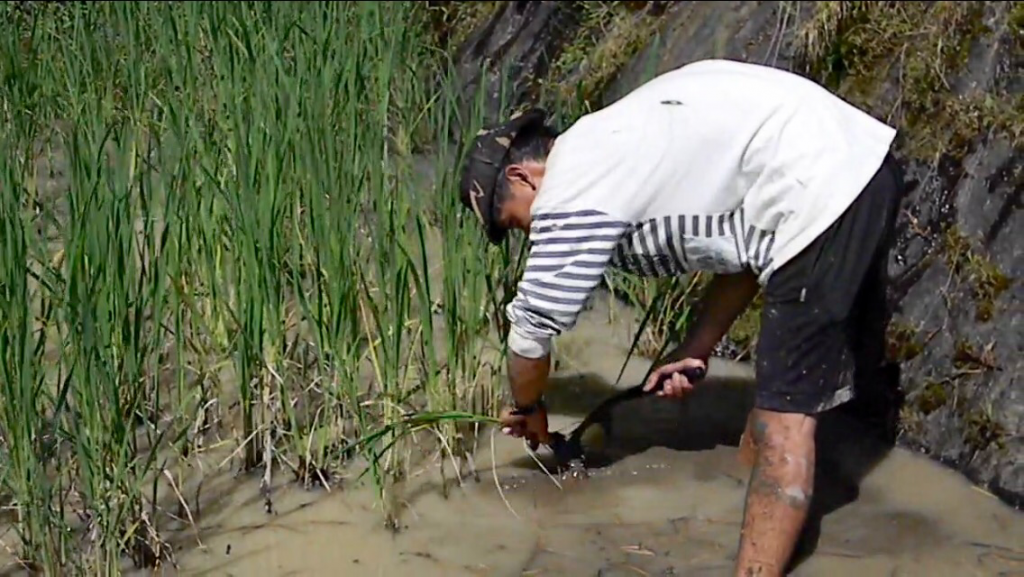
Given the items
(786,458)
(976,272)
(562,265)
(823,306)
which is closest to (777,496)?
(786,458)

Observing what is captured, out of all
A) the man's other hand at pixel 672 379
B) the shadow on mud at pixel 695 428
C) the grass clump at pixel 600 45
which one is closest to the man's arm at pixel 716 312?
the man's other hand at pixel 672 379

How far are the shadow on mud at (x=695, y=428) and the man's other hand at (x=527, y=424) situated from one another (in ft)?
0.78

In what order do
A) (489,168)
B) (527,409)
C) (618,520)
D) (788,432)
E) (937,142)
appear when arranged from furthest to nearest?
(937,142), (618,520), (527,409), (788,432), (489,168)

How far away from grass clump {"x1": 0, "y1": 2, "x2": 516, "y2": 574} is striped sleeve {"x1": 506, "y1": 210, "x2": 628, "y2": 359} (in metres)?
0.42

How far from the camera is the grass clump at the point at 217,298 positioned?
2.57 meters

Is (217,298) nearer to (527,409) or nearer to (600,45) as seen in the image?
(527,409)

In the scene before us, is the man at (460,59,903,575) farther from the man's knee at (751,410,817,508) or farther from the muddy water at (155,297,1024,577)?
the muddy water at (155,297,1024,577)

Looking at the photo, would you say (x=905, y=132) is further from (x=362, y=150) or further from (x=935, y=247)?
(x=362, y=150)

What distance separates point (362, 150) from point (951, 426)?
1.56m

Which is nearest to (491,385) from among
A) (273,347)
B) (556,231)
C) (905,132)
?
(273,347)

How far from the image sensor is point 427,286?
2.91m

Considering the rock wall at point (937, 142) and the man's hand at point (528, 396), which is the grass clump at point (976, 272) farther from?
the man's hand at point (528, 396)

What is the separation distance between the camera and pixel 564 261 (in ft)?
8.27

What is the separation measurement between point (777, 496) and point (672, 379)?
1.55 feet
